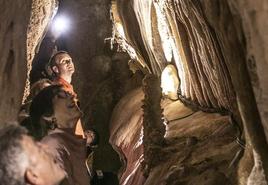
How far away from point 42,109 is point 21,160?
3.81 feet

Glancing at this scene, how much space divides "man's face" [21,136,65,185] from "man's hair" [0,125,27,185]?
1.6 inches

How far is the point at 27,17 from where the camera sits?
16.2 feet

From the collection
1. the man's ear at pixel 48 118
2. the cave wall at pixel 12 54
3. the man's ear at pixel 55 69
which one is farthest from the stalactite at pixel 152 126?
the man's ear at pixel 48 118

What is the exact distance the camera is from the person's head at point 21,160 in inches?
80.2

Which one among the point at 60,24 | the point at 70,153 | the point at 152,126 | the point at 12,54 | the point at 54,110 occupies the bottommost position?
the point at 152,126

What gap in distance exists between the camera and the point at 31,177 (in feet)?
7.06

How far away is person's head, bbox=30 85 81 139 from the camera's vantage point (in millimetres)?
3207

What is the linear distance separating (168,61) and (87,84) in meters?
4.92

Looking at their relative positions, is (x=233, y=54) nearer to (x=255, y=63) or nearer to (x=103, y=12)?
(x=255, y=63)

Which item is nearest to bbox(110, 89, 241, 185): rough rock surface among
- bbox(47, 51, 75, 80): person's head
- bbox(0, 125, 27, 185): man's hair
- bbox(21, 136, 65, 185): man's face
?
bbox(47, 51, 75, 80): person's head

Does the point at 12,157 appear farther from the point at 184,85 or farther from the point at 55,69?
the point at 184,85

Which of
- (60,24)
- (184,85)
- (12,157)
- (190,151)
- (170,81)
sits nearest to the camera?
(12,157)

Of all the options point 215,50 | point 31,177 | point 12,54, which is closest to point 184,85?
point 215,50

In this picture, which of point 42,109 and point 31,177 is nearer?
point 31,177
